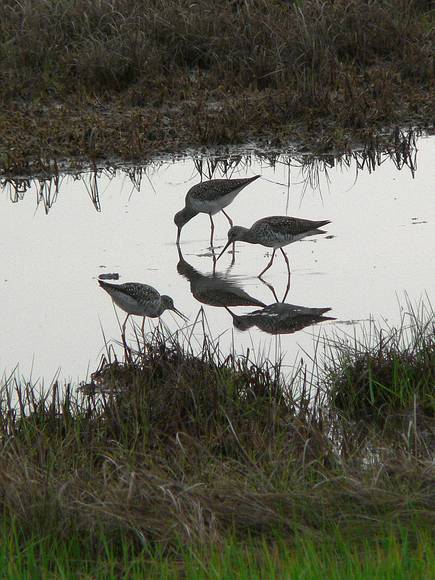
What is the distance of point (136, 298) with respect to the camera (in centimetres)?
846

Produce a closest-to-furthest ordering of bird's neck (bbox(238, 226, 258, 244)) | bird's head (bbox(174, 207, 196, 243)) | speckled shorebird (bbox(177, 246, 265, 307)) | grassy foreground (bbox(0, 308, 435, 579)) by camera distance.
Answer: grassy foreground (bbox(0, 308, 435, 579)), speckled shorebird (bbox(177, 246, 265, 307)), bird's neck (bbox(238, 226, 258, 244)), bird's head (bbox(174, 207, 196, 243))

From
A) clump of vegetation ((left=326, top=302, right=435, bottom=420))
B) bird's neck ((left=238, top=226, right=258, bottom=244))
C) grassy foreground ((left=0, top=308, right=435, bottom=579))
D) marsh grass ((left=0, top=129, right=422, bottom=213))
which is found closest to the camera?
grassy foreground ((left=0, top=308, right=435, bottom=579))

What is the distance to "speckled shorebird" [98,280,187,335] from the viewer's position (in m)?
8.44

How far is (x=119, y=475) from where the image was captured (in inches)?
212

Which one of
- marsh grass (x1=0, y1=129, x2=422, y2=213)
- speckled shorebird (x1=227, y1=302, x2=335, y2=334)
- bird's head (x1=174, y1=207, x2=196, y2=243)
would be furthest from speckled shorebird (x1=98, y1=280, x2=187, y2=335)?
marsh grass (x1=0, y1=129, x2=422, y2=213)

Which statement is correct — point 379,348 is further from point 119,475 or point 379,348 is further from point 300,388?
point 119,475

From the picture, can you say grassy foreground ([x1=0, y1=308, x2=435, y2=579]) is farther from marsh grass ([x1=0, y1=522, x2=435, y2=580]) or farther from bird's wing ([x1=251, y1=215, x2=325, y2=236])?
bird's wing ([x1=251, y1=215, x2=325, y2=236])

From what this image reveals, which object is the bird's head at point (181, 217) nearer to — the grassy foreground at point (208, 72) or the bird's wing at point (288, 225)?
the bird's wing at point (288, 225)

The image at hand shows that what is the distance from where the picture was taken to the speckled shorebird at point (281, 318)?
8.43 meters

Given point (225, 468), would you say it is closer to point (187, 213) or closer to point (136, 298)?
point (136, 298)

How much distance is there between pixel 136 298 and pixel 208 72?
762 cm

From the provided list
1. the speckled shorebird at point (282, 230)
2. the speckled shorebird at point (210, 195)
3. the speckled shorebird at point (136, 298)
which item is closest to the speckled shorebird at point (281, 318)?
the speckled shorebird at point (136, 298)

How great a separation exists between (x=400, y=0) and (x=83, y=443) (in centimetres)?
1142

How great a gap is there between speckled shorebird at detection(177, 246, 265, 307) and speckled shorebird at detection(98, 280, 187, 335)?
0.77 metres
